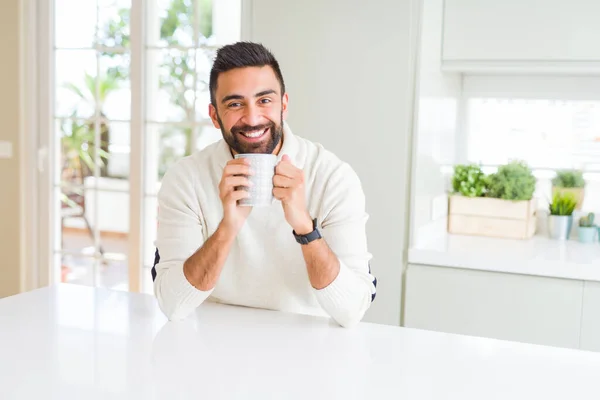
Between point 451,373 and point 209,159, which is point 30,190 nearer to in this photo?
point 209,159

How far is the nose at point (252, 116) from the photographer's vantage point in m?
1.63

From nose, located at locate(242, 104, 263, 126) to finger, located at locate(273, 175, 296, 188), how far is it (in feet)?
0.91

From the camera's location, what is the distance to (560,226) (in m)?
2.98

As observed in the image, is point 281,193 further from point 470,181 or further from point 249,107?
point 470,181

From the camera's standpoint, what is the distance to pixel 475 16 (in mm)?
2775

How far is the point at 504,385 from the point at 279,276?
710 millimetres

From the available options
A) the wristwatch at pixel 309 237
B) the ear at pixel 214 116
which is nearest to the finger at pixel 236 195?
the wristwatch at pixel 309 237

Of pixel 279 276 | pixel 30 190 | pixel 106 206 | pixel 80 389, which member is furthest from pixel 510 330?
pixel 30 190

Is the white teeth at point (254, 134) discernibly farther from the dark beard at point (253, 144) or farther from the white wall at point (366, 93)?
the white wall at point (366, 93)

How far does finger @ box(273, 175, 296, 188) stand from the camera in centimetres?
138

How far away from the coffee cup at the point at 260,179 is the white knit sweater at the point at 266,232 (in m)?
0.37

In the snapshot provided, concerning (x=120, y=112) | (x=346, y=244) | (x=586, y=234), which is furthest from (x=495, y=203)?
(x=120, y=112)

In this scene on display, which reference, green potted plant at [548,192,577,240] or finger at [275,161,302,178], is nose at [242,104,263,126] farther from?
green potted plant at [548,192,577,240]

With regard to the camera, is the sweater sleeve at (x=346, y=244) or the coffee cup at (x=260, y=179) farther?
the sweater sleeve at (x=346, y=244)
